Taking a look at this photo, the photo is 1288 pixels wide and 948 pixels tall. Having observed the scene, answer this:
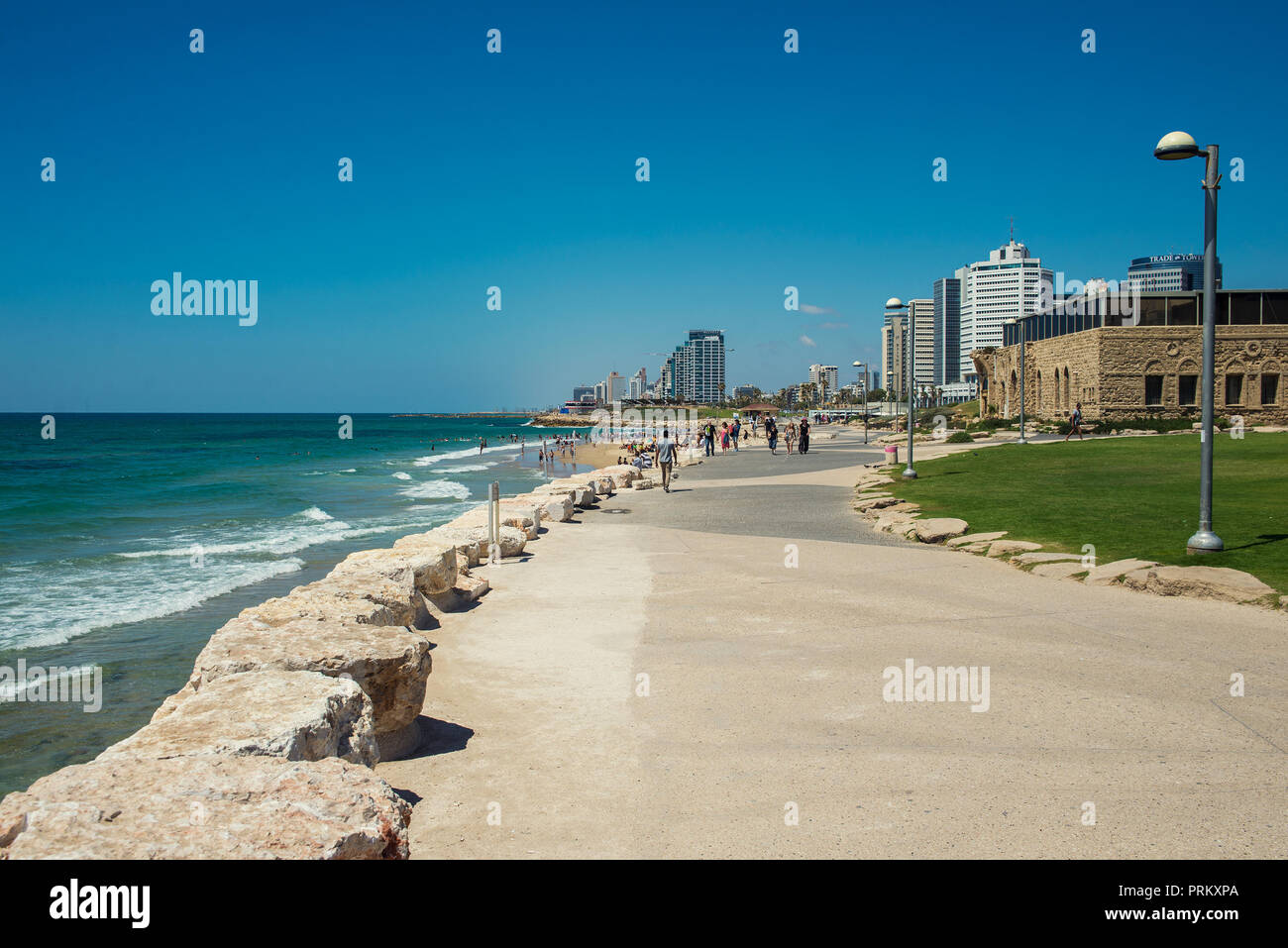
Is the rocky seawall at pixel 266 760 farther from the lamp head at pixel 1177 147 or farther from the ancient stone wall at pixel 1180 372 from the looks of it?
the ancient stone wall at pixel 1180 372

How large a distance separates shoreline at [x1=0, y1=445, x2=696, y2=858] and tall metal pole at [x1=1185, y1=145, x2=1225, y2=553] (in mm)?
9730

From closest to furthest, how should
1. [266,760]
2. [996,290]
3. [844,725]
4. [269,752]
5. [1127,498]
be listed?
[266,760] < [269,752] < [844,725] < [1127,498] < [996,290]

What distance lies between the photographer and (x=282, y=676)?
4770 millimetres

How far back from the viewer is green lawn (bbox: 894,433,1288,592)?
36.2 feet

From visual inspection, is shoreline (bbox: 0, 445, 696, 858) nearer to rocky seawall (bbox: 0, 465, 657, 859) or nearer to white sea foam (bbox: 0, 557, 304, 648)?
rocky seawall (bbox: 0, 465, 657, 859)

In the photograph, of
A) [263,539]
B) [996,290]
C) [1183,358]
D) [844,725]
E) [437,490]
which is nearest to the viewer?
[844,725]

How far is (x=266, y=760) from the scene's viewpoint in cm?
371

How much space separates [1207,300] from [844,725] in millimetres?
8854

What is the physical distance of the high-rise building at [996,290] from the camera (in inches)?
6634

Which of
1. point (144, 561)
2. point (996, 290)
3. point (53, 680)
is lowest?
point (144, 561)

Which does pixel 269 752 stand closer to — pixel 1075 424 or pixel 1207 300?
pixel 1207 300

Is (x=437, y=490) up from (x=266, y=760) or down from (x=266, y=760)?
down

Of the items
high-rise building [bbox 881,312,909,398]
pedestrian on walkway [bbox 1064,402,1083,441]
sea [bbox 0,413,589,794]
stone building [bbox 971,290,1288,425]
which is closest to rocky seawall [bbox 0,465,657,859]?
sea [bbox 0,413,589,794]

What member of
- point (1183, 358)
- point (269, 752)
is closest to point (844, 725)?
point (269, 752)
